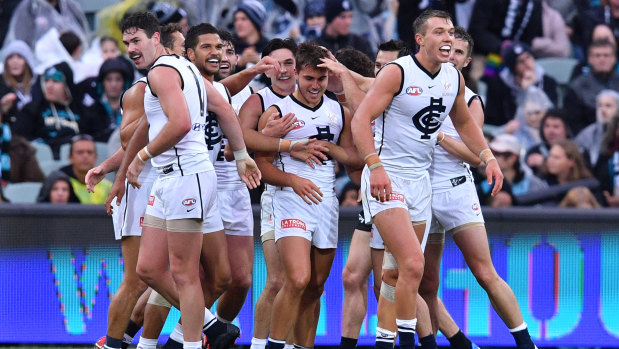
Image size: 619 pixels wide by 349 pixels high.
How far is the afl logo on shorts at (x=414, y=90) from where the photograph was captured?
743 centimetres

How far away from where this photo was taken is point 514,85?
12570 millimetres

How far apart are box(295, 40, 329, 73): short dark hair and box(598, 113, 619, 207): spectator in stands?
4.81m

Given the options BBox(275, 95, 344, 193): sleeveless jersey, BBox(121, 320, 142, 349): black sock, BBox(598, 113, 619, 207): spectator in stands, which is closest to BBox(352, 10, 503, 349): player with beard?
BBox(275, 95, 344, 193): sleeveless jersey

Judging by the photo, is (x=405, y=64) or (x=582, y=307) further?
(x=582, y=307)

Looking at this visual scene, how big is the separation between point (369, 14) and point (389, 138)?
5828 mm

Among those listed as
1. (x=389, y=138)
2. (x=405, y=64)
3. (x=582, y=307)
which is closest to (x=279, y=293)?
(x=389, y=138)

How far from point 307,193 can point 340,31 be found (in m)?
4.66

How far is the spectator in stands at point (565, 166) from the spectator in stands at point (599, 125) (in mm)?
580

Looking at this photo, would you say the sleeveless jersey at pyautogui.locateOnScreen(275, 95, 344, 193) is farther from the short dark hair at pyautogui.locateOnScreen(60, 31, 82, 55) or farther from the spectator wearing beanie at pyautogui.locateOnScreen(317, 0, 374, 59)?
the short dark hair at pyautogui.locateOnScreen(60, 31, 82, 55)

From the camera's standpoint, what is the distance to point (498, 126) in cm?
1242

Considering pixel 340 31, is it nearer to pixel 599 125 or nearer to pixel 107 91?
pixel 107 91

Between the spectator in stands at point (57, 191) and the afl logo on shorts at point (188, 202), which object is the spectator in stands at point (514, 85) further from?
the afl logo on shorts at point (188, 202)

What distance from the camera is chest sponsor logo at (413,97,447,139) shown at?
295 inches

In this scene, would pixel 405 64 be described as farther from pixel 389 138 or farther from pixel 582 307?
pixel 582 307
